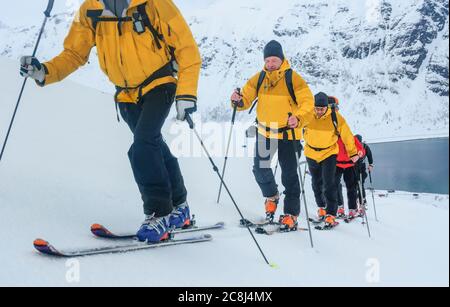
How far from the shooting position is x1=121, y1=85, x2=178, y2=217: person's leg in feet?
9.71

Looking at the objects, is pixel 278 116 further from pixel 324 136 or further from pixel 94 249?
pixel 94 249

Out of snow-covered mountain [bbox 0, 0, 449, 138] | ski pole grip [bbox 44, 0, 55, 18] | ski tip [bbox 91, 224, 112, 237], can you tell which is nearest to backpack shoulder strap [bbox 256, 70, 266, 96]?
ski pole grip [bbox 44, 0, 55, 18]

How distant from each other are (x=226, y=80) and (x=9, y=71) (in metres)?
170

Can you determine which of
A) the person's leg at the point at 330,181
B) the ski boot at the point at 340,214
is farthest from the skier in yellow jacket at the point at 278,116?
the ski boot at the point at 340,214

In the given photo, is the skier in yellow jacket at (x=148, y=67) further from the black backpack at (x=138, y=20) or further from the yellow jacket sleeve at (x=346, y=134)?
the yellow jacket sleeve at (x=346, y=134)

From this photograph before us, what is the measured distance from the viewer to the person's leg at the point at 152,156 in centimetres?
296

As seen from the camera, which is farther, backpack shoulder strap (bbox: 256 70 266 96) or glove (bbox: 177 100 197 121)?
backpack shoulder strap (bbox: 256 70 266 96)

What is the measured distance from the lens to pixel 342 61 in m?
174

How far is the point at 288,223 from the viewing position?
4977 mm

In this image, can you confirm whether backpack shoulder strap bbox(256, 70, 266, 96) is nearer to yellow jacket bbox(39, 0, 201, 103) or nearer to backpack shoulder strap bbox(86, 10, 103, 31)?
yellow jacket bbox(39, 0, 201, 103)

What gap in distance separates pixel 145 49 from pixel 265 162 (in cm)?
273

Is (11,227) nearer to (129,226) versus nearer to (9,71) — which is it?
(129,226)

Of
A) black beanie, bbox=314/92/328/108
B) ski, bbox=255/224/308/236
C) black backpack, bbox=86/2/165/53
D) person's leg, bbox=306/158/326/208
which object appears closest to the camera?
black backpack, bbox=86/2/165/53

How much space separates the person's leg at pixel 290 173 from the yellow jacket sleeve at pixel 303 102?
20.1 inches
